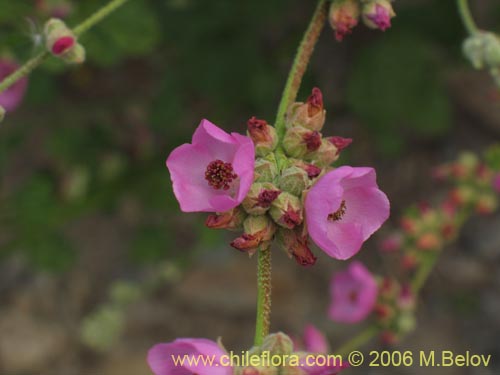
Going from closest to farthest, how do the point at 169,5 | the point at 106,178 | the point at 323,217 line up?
the point at 323,217, the point at 169,5, the point at 106,178

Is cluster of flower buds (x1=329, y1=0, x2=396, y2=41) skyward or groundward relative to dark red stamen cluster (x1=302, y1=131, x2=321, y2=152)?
skyward

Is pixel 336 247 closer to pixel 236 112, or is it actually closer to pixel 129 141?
pixel 236 112

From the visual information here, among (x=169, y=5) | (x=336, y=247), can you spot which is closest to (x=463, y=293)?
(x=169, y=5)

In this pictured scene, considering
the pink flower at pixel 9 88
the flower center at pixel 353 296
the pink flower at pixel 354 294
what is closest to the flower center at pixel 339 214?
the pink flower at pixel 354 294

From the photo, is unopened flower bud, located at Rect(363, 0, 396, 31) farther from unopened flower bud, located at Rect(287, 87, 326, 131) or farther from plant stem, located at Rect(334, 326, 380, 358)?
plant stem, located at Rect(334, 326, 380, 358)

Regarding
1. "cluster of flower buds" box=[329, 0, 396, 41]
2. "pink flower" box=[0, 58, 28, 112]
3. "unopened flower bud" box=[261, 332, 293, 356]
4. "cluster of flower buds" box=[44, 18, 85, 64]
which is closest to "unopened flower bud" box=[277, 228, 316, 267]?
"unopened flower bud" box=[261, 332, 293, 356]

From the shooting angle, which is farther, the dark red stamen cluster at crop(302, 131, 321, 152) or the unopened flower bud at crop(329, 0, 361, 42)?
the unopened flower bud at crop(329, 0, 361, 42)
